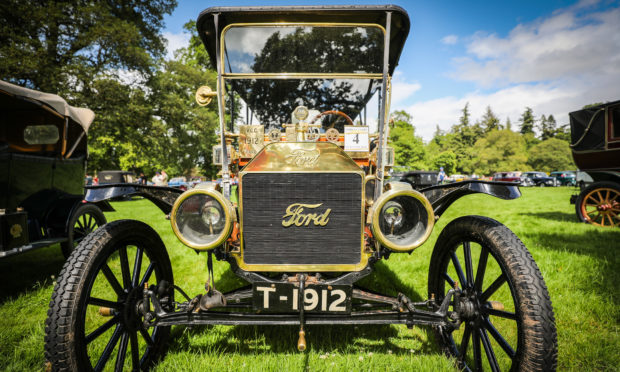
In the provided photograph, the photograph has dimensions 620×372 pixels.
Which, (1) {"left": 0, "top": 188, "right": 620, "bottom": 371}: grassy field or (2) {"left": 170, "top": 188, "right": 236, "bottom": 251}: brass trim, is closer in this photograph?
(2) {"left": 170, "top": 188, "right": 236, "bottom": 251}: brass trim

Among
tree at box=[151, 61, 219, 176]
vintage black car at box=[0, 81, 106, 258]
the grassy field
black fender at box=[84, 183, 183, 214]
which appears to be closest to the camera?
the grassy field

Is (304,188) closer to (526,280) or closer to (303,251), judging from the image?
(303,251)

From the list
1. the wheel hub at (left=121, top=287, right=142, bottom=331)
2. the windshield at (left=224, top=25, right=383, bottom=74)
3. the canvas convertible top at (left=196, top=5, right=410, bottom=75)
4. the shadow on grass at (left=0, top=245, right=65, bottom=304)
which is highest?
the canvas convertible top at (left=196, top=5, right=410, bottom=75)

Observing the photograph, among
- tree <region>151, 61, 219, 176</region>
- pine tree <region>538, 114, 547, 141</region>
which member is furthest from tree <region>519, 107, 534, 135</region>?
tree <region>151, 61, 219, 176</region>

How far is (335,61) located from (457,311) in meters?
2.13

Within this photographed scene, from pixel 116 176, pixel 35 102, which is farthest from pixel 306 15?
pixel 116 176

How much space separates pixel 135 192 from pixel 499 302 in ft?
7.45

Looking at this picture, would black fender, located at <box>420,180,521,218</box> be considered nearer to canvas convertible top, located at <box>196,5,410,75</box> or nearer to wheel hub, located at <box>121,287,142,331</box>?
canvas convertible top, located at <box>196,5,410,75</box>

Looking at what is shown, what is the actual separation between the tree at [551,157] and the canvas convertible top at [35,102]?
55.9 metres

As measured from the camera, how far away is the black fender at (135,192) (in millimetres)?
1973

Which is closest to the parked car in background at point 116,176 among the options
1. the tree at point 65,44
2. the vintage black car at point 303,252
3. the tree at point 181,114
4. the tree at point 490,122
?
the tree at point 181,114

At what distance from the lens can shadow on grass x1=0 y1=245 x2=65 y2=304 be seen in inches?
122

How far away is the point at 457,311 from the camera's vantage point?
5.65 ft

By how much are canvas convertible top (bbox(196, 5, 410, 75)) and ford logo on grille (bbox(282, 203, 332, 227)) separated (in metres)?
1.38
